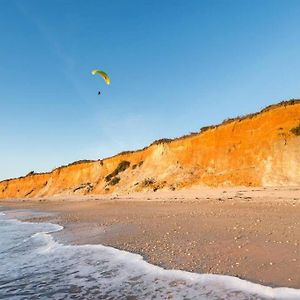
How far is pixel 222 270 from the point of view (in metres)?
7.55

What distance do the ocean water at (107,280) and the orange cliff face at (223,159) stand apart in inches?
730

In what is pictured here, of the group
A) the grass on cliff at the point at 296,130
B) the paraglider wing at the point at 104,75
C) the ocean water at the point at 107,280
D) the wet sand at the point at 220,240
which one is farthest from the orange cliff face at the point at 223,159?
the ocean water at the point at 107,280

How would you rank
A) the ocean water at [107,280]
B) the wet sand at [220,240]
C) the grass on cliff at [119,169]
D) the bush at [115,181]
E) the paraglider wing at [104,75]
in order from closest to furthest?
the ocean water at [107,280] → the wet sand at [220,240] → the paraglider wing at [104,75] → the bush at [115,181] → the grass on cliff at [119,169]

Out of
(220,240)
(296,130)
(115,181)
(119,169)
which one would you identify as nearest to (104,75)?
(296,130)

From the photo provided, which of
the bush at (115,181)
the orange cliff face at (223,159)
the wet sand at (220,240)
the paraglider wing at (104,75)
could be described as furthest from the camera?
the bush at (115,181)

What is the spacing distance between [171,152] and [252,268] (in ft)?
114

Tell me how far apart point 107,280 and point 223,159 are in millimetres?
26880

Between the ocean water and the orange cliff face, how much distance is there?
18.6 metres

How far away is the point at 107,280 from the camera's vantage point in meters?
7.76

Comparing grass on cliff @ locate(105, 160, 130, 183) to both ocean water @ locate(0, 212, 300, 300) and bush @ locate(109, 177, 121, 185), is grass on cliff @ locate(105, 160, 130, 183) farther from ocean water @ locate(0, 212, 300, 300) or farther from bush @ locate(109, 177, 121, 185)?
ocean water @ locate(0, 212, 300, 300)

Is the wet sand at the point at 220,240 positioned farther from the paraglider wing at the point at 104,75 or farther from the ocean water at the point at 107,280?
the paraglider wing at the point at 104,75

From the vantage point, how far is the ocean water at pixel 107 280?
6.49m

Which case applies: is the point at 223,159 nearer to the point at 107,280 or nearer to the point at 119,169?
the point at 119,169

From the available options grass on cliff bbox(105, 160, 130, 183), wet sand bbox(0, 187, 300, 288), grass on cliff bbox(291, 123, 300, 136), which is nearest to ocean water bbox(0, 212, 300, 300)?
wet sand bbox(0, 187, 300, 288)
